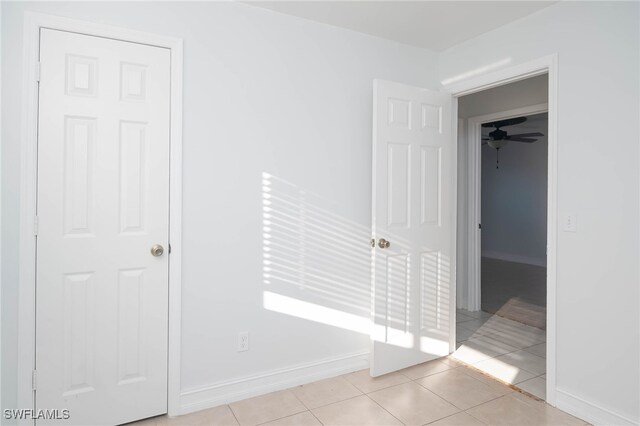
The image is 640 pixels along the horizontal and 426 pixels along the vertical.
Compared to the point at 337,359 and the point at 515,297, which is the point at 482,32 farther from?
the point at 515,297

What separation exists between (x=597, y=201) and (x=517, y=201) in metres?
6.22

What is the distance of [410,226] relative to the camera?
2953 millimetres

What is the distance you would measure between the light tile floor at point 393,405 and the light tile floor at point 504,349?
0.12m

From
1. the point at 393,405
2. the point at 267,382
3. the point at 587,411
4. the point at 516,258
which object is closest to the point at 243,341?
the point at 267,382

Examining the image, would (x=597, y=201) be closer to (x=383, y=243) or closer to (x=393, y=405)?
(x=383, y=243)

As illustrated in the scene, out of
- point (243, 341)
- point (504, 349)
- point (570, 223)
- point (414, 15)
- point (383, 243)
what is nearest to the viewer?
point (570, 223)

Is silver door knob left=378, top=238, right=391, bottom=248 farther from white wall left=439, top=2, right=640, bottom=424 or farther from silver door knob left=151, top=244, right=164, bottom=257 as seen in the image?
silver door knob left=151, top=244, right=164, bottom=257

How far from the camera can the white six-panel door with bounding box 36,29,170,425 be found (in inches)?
80.0

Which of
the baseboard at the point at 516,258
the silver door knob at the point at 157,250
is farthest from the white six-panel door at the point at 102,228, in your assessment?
the baseboard at the point at 516,258

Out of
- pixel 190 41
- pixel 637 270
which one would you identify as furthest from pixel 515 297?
pixel 190 41

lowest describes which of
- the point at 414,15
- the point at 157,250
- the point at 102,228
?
the point at 157,250

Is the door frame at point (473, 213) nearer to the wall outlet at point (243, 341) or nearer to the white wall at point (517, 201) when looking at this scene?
the wall outlet at point (243, 341)

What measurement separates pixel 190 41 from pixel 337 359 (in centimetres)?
228

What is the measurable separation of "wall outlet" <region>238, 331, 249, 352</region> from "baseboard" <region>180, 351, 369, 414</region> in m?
0.19
